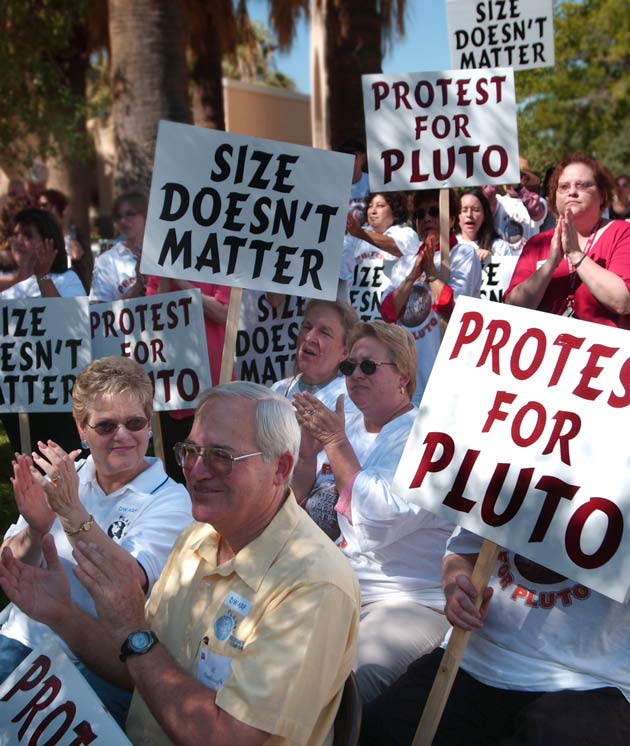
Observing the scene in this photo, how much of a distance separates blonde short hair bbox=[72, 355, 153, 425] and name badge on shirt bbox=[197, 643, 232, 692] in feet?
4.28

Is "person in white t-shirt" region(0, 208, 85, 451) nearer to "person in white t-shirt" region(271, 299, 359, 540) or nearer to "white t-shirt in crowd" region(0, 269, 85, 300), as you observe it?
"white t-shirt in crowd" region(0, 269, 85, 300)

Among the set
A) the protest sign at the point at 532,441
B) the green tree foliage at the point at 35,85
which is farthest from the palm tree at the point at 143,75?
the protest sign at the point at 532,441

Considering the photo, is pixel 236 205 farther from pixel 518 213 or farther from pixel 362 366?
pixel 518 213

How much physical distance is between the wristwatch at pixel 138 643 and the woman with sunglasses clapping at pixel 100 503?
28cm

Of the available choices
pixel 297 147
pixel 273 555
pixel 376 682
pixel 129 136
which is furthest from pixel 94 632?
pixel 129 136

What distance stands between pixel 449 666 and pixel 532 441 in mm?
692

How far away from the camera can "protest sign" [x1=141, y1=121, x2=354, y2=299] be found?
17.5 feet

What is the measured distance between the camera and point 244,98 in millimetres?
36719

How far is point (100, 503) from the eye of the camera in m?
Result: 3.80

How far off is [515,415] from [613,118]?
43.0m

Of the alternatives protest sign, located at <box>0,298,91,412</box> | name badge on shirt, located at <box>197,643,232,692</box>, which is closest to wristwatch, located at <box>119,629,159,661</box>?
name badge on shirt, located at <box>197,643,232,692</box>

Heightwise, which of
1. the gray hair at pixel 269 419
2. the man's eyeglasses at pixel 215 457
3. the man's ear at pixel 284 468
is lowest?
the man's ear at pixel 284 468

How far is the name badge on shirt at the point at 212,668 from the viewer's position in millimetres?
2740

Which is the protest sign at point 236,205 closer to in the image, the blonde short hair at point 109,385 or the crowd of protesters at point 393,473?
the crowd of protesters at point 393,473
